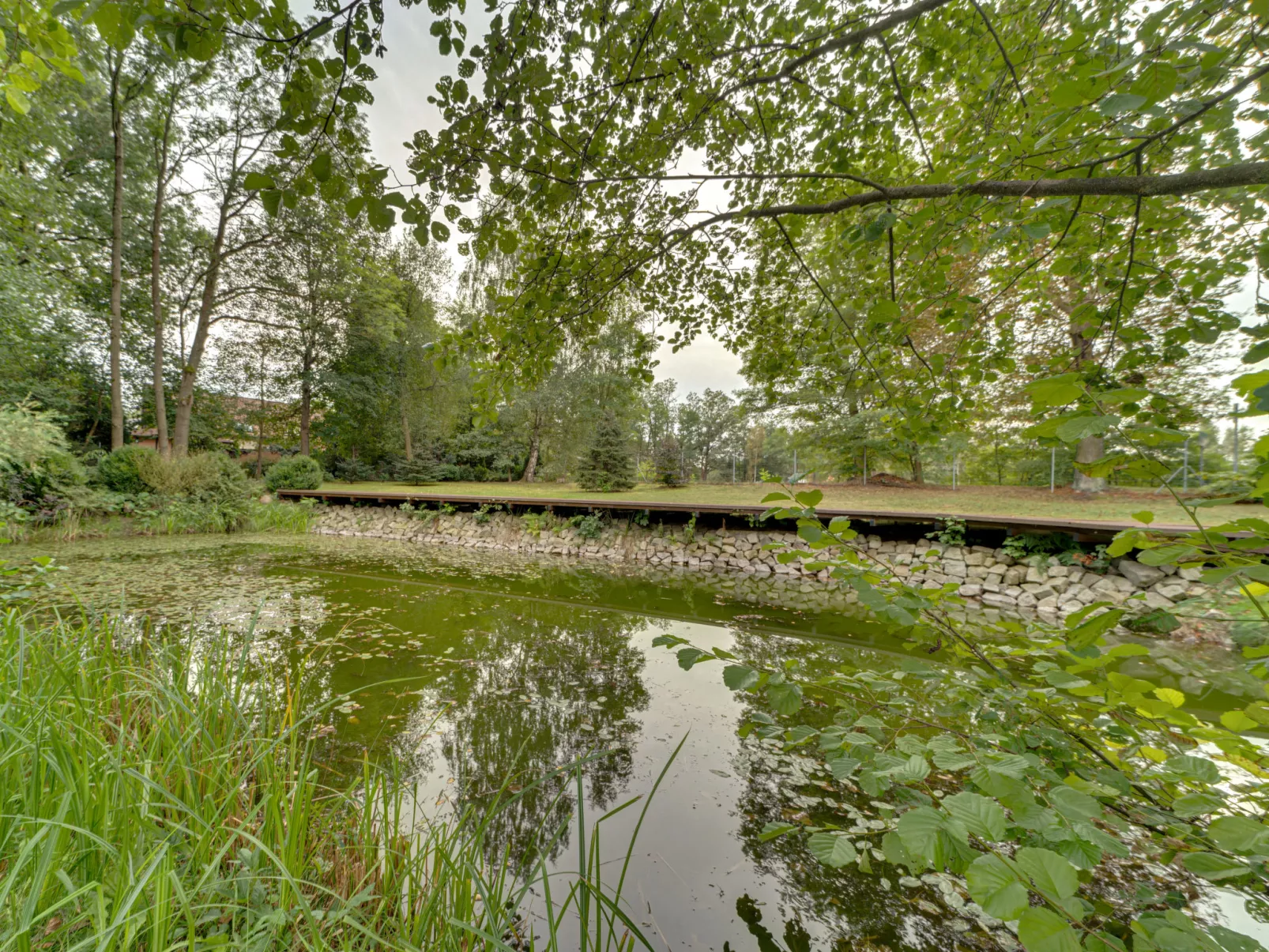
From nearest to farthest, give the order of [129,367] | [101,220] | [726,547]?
[726,547], [101,220], [129,367]

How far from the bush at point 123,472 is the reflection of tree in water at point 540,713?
1005cm

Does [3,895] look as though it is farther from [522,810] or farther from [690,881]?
[690,881]

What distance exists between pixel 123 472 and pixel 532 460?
36.6 ft

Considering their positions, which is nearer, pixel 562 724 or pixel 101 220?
pixel 562 724

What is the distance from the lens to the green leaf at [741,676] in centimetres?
111

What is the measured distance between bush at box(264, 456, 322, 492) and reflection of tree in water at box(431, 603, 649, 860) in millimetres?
12752

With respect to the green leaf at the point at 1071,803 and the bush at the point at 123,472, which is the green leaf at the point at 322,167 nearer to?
the green leaf at the point at 1071,803

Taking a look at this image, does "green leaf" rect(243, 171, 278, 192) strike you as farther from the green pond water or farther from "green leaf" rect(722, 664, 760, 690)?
"green leaf" rect(722, 664, 760, 690)

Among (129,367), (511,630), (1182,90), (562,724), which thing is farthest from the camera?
(129,367)

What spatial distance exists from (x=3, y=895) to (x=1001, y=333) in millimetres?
3284

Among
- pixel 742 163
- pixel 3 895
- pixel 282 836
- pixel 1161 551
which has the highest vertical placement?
pixel 742 163

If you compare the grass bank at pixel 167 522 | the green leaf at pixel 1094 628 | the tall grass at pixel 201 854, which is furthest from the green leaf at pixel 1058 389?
the grass bank at pixel 167 522

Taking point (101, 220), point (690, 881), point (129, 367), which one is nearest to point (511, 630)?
point (690, 881)

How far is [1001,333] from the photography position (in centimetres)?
203
